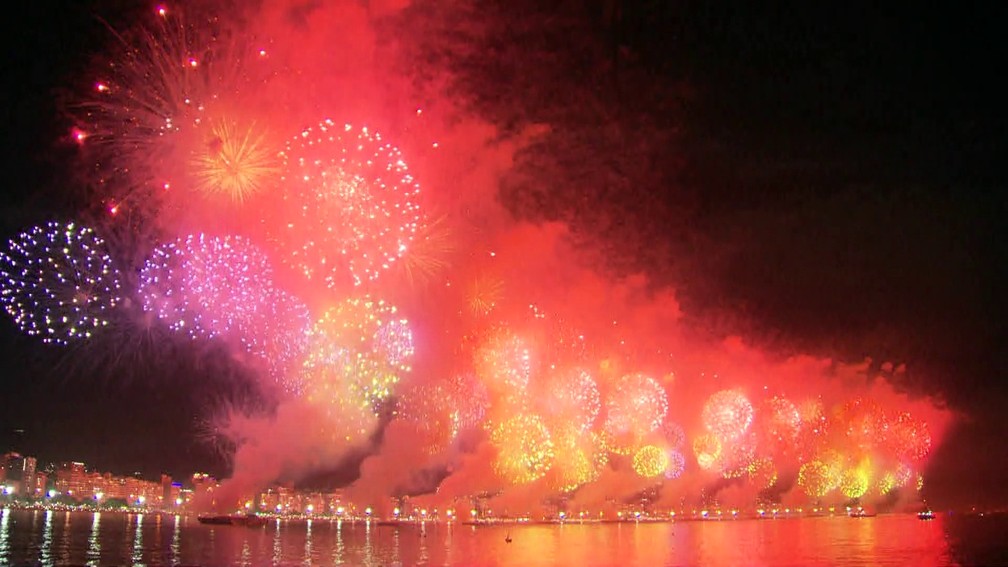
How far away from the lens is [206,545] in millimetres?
48500

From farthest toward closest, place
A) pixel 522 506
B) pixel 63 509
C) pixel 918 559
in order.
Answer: pixel 63 509, pixel 522 506, pixel 918 559

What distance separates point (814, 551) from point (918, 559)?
19.4 ft

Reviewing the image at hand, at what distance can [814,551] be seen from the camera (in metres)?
44.4

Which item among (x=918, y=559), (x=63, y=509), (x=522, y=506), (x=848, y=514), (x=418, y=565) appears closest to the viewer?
(x=418, y=565)

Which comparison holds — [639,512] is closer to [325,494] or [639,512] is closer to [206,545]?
[325,494]

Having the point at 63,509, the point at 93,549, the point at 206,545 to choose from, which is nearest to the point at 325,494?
the point at 63,509

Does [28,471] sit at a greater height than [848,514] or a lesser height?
greater

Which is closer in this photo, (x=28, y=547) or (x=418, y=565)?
(x=418, y=565)

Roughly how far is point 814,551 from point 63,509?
132 m

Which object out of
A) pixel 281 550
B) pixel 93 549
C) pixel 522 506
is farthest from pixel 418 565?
pixel 522 506

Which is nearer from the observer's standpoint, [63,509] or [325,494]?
[325,494]

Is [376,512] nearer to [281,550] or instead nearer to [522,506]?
[522,506]

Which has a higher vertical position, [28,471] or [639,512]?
[28,471]

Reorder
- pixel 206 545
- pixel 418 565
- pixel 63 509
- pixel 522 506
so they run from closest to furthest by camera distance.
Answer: pixel 418 565 → pixel 206 545 → pixel 522 506 → pixel 63 509
